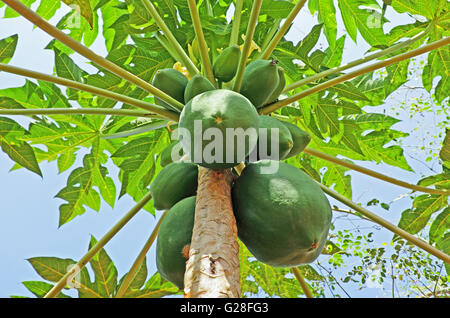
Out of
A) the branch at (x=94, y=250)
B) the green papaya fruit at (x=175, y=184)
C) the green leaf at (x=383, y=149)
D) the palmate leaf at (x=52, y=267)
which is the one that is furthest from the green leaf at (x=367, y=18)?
the palmate leaf at (x=52, y=267)

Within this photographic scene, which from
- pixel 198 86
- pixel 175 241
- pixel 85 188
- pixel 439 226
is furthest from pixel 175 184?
pixel 439 226

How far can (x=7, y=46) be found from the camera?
224 cm

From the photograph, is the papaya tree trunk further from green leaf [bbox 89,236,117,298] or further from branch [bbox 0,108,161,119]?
green leaf [bbox 89,236,117,298]

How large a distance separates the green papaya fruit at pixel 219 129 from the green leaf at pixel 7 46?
4.30 feet

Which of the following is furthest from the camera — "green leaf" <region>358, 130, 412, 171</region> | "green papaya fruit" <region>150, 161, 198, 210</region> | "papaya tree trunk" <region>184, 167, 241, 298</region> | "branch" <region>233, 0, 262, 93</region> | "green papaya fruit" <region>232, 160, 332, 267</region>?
"green leaf" <region>358, 130, 412, 171</region>

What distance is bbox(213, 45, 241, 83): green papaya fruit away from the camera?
6.38 ft

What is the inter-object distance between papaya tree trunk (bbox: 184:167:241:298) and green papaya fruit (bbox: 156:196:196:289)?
14 cm

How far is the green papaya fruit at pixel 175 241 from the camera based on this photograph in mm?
1539

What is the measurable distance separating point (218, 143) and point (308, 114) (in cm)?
138

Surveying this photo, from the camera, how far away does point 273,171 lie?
5.24 ft

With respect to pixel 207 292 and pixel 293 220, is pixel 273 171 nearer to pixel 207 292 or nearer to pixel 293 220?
pixel 293 220

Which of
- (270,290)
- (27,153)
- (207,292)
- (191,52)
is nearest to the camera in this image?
(207,292)

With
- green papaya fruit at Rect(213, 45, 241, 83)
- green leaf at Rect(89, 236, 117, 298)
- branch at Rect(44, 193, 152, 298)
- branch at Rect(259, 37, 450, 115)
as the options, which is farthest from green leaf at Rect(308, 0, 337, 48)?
green leaf at Rect(89, 236, 117, 298)


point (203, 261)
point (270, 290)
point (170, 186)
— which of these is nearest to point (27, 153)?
point (170, 186)
